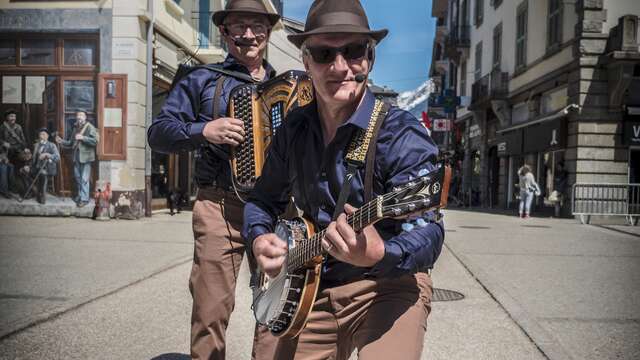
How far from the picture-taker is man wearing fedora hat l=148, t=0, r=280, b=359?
304 cm

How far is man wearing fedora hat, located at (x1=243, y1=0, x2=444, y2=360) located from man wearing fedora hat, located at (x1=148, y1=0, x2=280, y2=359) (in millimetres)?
712

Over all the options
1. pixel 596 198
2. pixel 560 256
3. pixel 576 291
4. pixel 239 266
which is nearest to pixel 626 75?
pixel 596 198

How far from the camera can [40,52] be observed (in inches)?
575

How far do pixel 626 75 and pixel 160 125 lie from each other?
1708cm

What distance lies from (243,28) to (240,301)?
10.5 ft

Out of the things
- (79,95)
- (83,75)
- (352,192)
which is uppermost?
(83,75)

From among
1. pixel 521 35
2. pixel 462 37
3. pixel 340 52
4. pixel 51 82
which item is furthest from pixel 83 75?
pixel 462 37

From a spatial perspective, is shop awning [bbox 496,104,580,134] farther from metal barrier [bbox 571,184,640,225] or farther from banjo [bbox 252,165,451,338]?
banjo [bbox 252,165,451,338]

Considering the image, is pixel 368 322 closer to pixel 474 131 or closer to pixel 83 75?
pixel 83 75

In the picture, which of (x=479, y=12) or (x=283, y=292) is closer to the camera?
(x=283, y=292)

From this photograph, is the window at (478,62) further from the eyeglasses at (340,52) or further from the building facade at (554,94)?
the eyeglasses at (340,52)

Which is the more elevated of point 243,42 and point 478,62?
point 478,62

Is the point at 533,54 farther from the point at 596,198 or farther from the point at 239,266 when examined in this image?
the point at 239,266

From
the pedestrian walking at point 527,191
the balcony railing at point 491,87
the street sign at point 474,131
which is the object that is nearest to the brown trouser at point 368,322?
the pedestrian walking at point 527,191
